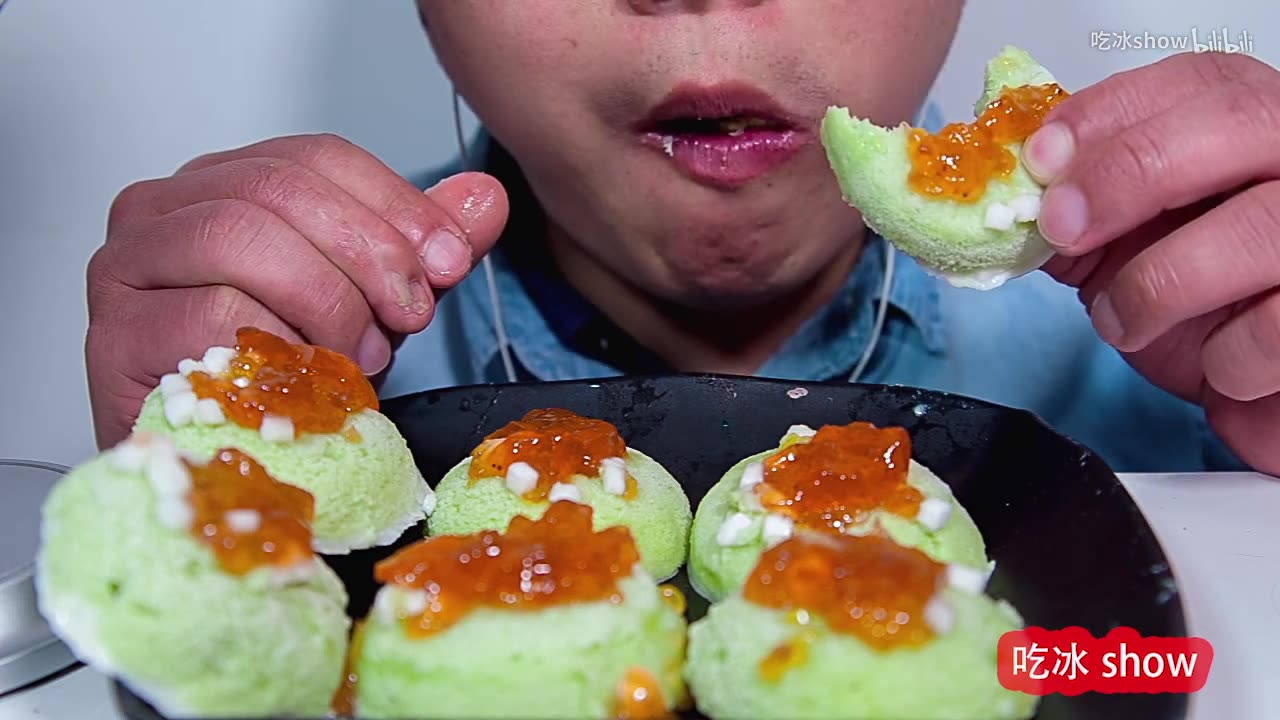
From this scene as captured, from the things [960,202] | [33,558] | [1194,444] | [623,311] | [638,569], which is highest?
[960,202]

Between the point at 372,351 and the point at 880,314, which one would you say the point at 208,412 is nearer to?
the point at 372,351

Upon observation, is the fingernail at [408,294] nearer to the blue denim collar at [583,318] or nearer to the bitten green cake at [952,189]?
the bitten green cake at [952,189]

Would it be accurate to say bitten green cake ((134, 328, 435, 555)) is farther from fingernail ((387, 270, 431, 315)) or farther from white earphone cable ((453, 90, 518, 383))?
white earphone cable ((453, 90, 518, 383))

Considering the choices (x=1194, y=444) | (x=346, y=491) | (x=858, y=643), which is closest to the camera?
(x=858, y=643)

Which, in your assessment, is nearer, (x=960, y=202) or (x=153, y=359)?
(x=960, y=202)

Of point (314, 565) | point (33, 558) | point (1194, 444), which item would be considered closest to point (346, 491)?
point (314, 565)

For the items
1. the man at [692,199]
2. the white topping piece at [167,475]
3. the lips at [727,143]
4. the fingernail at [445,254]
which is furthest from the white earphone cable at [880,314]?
the white topping piece at [167,475]

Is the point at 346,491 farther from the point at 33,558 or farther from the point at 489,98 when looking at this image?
the point at 489,98

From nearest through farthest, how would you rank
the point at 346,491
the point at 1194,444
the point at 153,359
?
1. the point at 346,491
2. the point at 153,359
3. the point at 1194,444
